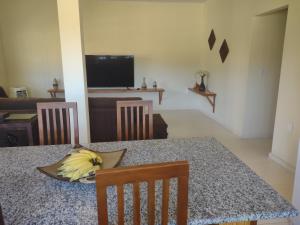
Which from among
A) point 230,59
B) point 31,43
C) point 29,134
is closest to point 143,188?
point 29,134

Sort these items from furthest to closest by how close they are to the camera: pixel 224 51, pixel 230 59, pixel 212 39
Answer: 1. pixel 212 39
2. pixel 224 51
3. pixel 230 59

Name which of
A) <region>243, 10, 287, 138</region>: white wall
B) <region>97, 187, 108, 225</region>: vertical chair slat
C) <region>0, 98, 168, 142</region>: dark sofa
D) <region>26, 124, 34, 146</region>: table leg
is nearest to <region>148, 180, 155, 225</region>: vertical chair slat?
<region>97, 187, 108, 225</region>: vertical chair slat

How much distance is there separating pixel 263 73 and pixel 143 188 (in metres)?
3.63

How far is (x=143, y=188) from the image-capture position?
3.69ft

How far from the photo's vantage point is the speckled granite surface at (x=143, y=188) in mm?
964

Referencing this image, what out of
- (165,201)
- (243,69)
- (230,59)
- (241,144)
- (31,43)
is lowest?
(241,144)

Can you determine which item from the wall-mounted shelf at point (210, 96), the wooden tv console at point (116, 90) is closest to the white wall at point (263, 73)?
the wall-mounted shelf at point (210, 96)

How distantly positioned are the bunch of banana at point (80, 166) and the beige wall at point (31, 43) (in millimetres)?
5238

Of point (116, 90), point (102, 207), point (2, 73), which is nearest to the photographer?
point (102, 207)

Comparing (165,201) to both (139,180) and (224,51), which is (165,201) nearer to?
(139,180)

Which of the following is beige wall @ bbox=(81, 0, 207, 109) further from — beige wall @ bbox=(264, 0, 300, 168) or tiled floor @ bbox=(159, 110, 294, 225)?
beige wall @ bbox=(264, 0, 300, 168)

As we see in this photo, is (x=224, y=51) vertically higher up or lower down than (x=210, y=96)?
higher up

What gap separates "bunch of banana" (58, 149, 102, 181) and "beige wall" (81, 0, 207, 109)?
16.6 feet

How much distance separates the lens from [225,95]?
16.2 ft
